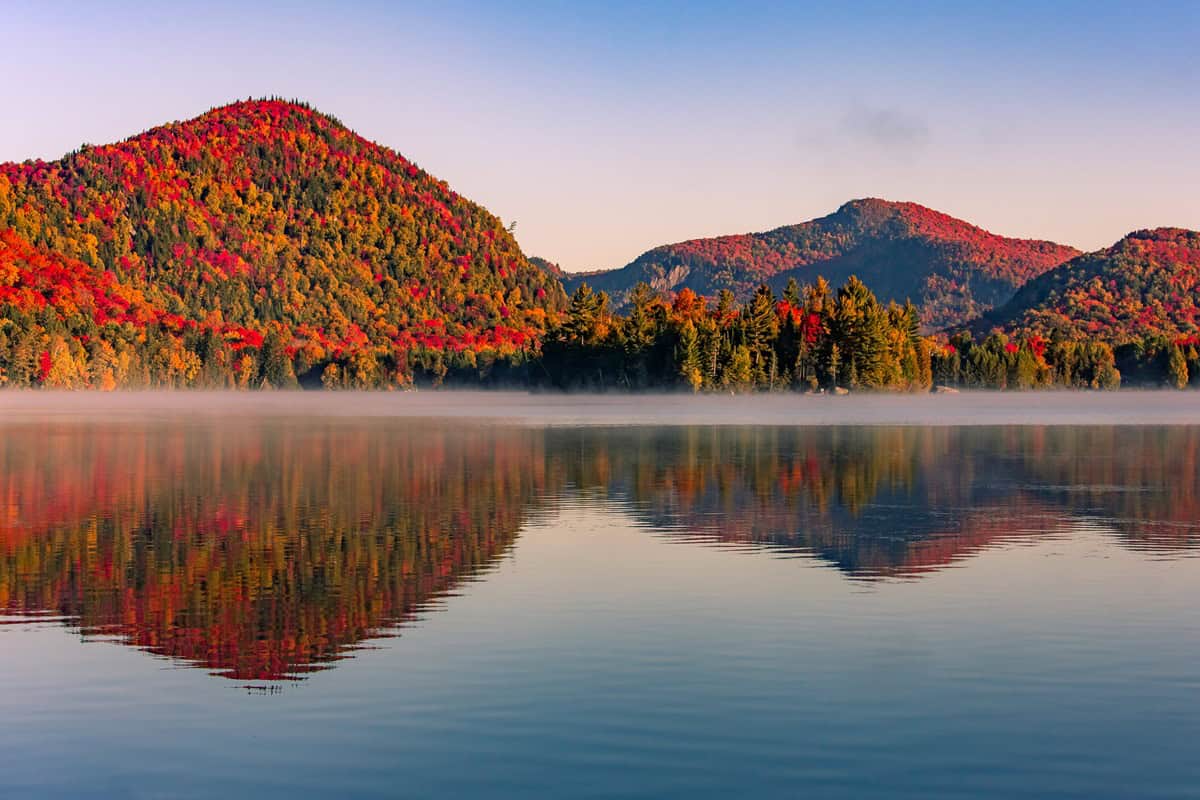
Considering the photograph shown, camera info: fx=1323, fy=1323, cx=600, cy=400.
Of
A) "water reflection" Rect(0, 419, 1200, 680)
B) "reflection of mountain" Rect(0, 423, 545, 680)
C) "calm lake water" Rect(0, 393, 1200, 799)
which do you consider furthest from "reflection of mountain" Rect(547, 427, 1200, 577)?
"reflection of mountain" Rect(0, 423, 545, 680)

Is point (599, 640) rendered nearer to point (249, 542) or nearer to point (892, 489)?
point (249, 542)

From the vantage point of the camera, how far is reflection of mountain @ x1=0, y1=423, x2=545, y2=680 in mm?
23922

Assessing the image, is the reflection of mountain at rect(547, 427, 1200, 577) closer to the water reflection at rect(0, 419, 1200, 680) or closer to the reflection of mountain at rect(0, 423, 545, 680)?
the water reflection at rect(0, 419, 1200, 680)

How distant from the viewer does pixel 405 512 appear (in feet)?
138

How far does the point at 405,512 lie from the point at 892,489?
63.6ft

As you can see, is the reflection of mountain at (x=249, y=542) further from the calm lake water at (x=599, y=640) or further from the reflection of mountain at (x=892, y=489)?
the reflection of mountain at (x=892, y=489)

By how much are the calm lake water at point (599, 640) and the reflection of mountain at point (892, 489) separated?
32 cm

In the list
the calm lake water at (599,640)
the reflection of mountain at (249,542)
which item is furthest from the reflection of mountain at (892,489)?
the reflection of mountain at (249,542)

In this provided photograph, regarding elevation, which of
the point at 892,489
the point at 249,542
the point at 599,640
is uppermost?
the point at 892,489

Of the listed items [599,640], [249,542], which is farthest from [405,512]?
[599,640]

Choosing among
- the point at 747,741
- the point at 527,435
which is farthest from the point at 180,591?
the point at 527,435

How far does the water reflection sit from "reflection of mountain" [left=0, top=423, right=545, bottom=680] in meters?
0.10

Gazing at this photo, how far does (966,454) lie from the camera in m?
71.9

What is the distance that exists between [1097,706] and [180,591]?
1794cm
